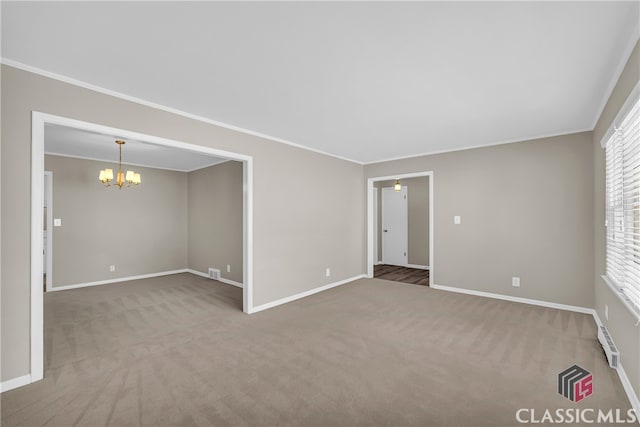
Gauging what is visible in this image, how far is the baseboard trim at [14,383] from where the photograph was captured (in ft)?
7.14

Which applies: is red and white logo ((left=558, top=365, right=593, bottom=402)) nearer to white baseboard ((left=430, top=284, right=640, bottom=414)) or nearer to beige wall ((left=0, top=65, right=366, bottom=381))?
white baseboard ((left=430, top=284, right=640, bottom=414))

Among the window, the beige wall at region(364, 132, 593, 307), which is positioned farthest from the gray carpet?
the window

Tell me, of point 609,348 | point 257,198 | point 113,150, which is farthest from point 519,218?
point 113,150

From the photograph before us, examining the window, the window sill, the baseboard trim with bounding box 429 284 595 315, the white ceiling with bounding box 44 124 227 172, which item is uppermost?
the white ceiling with bounding box 44 124 227 172

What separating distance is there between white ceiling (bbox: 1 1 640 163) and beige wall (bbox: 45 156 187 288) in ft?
13.2

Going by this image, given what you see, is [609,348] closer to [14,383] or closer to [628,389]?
[628,389]

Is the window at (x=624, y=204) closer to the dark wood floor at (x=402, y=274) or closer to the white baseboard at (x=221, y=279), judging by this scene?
the dark wood floor at (x=402, y=274)

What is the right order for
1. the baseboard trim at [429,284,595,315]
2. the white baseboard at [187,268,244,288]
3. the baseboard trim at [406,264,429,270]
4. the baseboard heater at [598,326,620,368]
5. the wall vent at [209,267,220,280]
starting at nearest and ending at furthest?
1. the baseboard heater at [598,326,620,368]
2. the baseboard trim at [429,284,595,315]
3. the white baseboard at [187,268,244,288]
4. the wall vent at [209,267,220,280]
5. the baseboard trim at [406,264,429,270]

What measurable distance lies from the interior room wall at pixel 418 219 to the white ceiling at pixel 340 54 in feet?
12.9

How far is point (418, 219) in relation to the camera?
739cm

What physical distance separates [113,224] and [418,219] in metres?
6.96

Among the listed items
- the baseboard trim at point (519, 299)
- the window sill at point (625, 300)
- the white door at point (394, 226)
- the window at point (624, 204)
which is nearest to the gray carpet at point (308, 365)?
the baseboard trim at point (519, 299)

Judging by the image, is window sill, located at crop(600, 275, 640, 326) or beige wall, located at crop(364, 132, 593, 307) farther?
beige wall, located at crop(364, 132, 593, 307)

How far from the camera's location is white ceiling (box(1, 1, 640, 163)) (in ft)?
5.49
